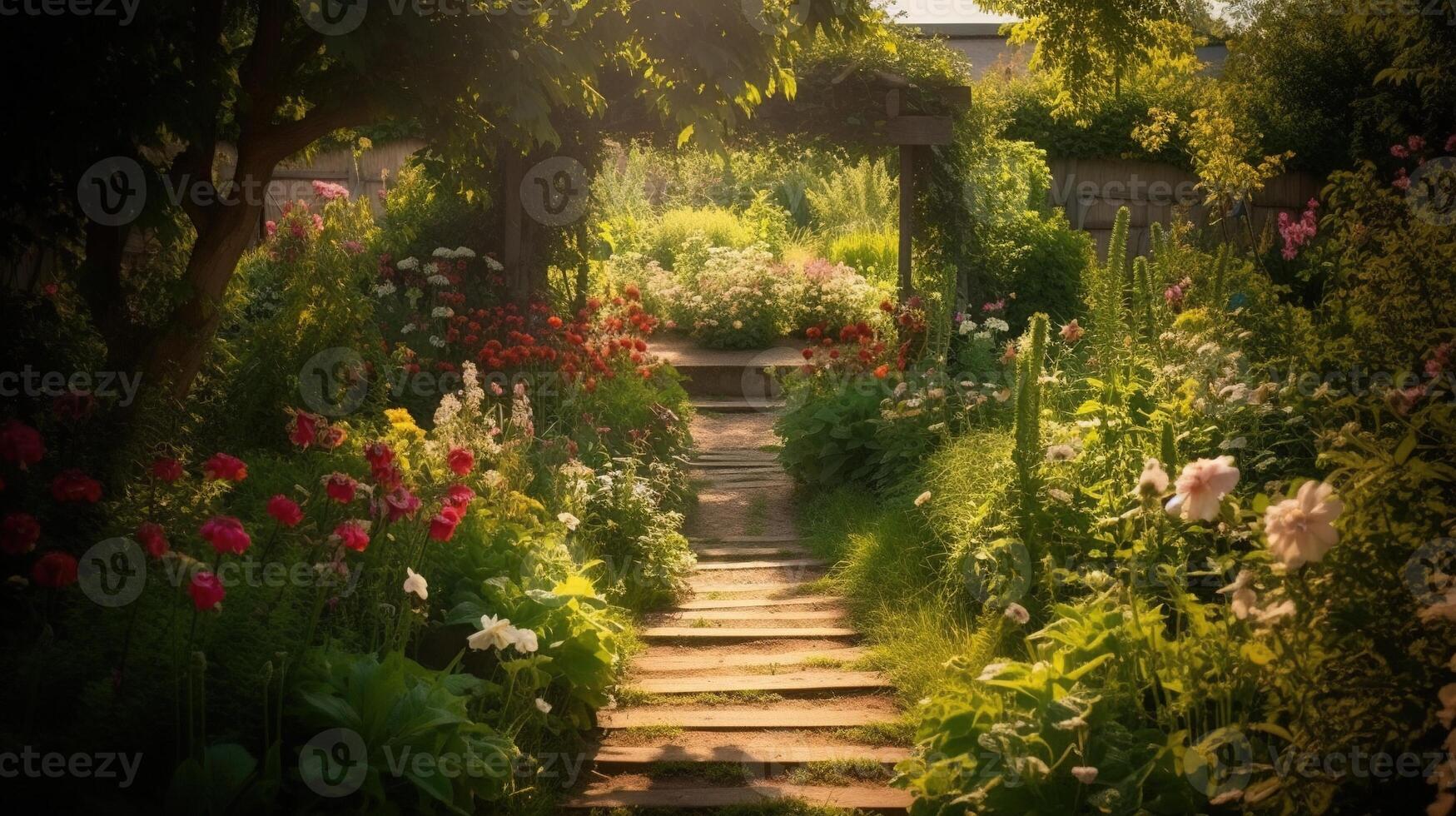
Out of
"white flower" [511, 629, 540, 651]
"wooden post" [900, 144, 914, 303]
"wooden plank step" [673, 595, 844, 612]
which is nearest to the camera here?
"white flower" [511, 629, 540, 651]

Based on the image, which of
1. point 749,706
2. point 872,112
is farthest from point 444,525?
point 872,112

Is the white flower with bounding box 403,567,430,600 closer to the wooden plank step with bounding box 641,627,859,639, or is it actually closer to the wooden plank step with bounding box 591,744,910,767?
the wooden plank step with bounding box 591,744,910,767

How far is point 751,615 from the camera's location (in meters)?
5.78

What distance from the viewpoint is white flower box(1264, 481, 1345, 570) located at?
8.14 ft

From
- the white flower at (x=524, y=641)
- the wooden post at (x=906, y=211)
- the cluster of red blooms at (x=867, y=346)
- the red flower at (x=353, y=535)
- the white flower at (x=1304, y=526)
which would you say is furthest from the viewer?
the wooden post at (x=906, y=211)

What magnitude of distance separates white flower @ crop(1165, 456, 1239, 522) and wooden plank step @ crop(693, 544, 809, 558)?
420 cm

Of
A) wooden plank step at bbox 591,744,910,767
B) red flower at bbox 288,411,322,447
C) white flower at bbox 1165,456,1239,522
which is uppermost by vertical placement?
red flower at bbox 288,411,322,447

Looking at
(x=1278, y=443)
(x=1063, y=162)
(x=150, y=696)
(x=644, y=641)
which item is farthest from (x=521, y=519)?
(x=1063, y=162)

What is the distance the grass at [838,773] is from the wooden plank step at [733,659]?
105 cm

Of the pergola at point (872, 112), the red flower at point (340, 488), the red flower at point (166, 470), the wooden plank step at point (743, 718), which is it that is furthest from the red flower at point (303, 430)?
the pergola at point (872, 112)

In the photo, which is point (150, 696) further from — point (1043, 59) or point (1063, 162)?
point (1063, 162)

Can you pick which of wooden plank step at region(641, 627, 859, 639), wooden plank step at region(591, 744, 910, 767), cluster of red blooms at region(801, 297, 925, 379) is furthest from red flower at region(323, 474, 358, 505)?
cluster of red blooms at region(801, 297, 925, 379)

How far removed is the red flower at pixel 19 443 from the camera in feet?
9.84

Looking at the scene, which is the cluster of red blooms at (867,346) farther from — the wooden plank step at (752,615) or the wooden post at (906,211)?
the wooden plank step at (752,615)
